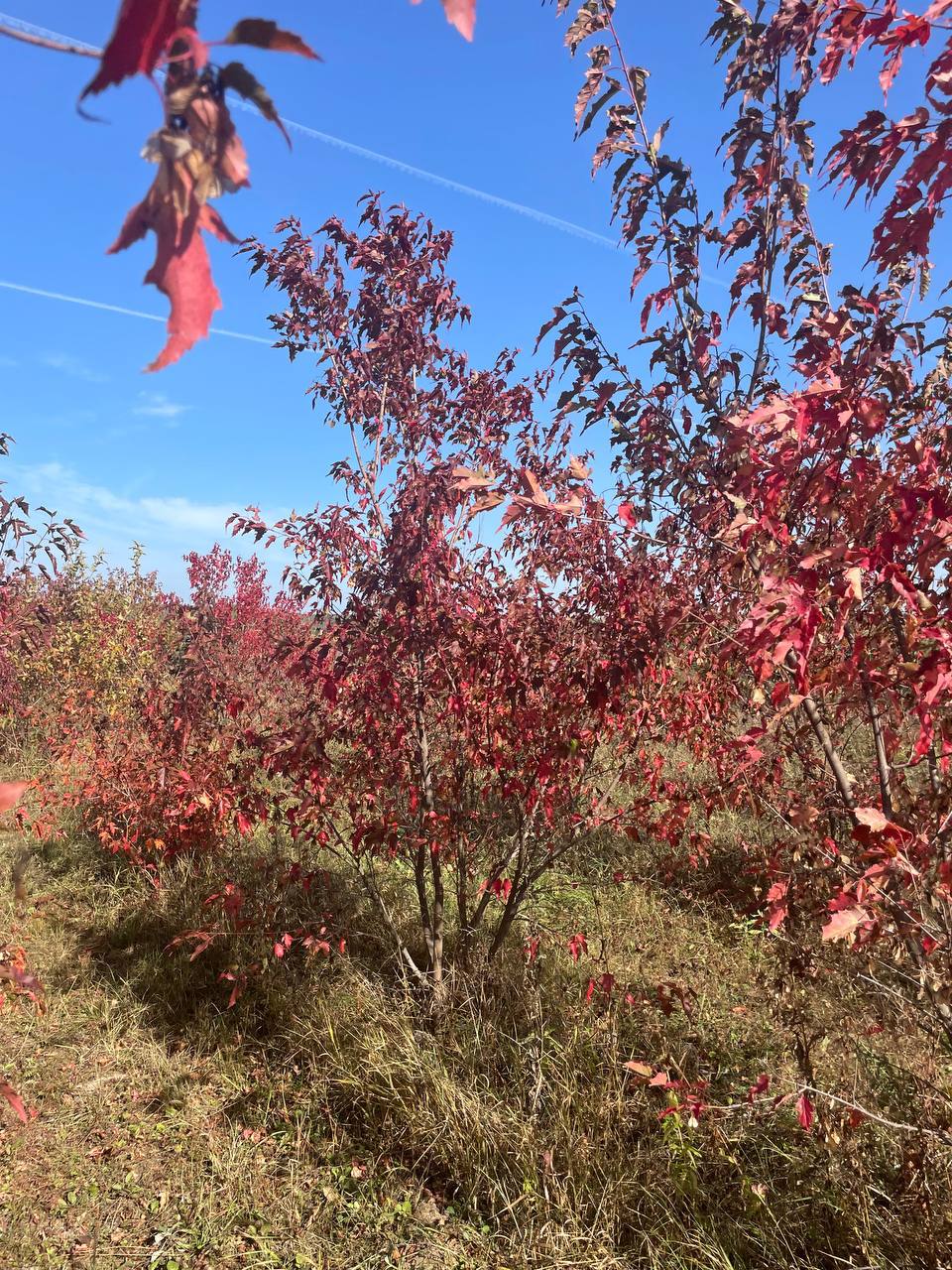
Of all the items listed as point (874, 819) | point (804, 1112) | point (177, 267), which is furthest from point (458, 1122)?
point (177, 267)

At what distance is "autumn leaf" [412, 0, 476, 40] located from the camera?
725 millimetres

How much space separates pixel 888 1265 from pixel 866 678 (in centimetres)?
191

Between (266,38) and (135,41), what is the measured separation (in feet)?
0.40

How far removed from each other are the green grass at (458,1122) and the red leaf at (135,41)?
3.24m

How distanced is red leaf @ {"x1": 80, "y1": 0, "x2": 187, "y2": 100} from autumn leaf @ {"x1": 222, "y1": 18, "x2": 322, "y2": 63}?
0.20 ft

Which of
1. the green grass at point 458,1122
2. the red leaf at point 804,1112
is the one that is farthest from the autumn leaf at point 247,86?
the green grass at point 458,1122

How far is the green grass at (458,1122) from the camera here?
9.09ft

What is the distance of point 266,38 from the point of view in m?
0.67

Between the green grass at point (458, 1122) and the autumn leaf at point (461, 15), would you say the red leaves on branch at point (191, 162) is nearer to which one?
the autumn leaf at point (461, 15)

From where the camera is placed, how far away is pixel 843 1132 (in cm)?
278

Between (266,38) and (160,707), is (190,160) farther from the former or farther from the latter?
(160,707)

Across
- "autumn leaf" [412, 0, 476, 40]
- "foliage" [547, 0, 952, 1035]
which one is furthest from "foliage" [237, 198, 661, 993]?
"autumn leaf" [412, 0, 476, 40]

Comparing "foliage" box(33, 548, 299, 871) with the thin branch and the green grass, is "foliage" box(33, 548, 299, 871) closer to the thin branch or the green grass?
the green grass

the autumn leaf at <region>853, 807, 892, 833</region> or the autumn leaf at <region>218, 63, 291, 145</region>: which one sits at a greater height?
the autumn leaf at <region>218, 63, 291, 145</region>
